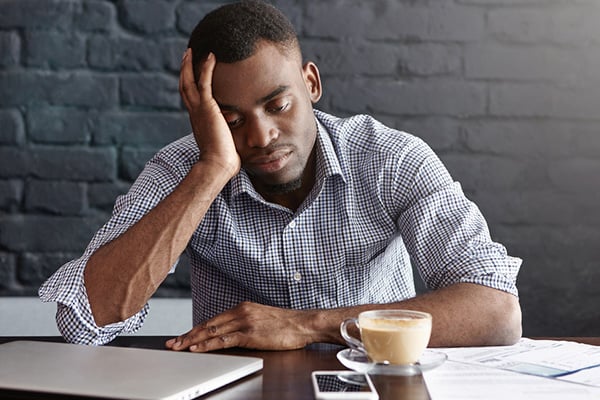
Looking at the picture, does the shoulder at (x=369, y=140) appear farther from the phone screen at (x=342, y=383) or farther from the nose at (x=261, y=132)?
the phone screen at (x=342, y=383)

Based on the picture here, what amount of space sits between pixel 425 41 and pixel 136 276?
1.06 meters

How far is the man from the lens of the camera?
4.56 ft

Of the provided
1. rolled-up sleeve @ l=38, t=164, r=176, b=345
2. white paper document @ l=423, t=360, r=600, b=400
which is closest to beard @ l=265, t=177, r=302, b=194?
rolled-up sleeve @ l=38, t=164, r=176, b=345

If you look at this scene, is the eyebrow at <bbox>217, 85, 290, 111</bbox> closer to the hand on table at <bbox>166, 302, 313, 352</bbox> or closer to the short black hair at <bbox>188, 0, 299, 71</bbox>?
the short black hair at <bbox>188, 0, 299, 71</bbox>

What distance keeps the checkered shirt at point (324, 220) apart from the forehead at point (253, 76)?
19 centimetres

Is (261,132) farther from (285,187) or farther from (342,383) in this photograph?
(342,383)

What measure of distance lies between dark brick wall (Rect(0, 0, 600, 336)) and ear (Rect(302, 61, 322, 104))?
1.10 feet

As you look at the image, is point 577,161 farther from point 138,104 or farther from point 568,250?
point 138,104

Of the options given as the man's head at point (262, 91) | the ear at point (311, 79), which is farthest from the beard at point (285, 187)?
the ear at point (311, 79)

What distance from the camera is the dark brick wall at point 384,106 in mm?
2037

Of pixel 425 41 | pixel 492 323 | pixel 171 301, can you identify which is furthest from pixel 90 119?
pixel 492 323

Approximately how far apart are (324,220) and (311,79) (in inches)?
12.8

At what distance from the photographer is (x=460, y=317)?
4.32ft

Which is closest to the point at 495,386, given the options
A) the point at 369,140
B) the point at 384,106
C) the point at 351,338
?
the point at 351,338
